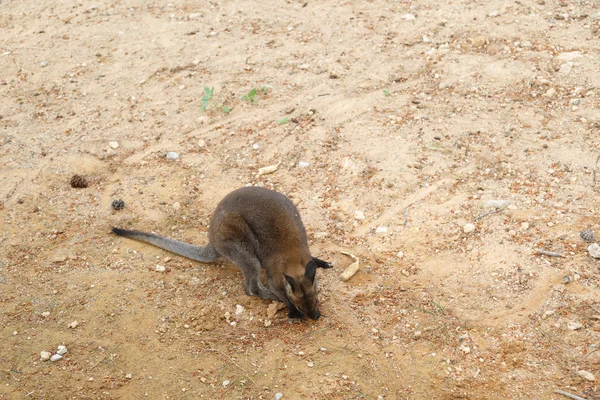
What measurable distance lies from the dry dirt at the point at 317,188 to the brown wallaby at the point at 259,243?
0.17m

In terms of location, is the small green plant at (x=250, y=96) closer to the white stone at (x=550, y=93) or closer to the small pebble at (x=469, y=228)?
the small pebble at (x=469, y=228)

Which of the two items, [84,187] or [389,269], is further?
[84,187]

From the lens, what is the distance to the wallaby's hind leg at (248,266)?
18.4 ft

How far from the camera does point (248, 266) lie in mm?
5672

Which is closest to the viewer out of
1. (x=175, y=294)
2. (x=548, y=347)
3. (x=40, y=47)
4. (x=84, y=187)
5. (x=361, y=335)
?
(x=548, y=347)

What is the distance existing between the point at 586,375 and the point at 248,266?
9.93 ft

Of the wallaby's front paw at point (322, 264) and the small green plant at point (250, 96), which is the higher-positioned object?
the small green plant at point (250, 96)

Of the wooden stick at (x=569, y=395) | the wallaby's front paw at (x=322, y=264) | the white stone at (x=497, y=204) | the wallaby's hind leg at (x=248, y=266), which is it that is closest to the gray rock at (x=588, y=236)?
the white stone at (x=497, y=204)

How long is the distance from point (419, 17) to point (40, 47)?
618cm

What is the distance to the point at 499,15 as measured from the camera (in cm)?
872

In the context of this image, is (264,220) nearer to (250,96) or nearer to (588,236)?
(250,96)

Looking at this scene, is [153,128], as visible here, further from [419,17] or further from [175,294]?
[419,17]

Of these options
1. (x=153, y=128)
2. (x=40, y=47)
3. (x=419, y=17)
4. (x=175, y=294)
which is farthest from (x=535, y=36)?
(x=40, y=47)

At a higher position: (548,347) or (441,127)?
(441,127)
